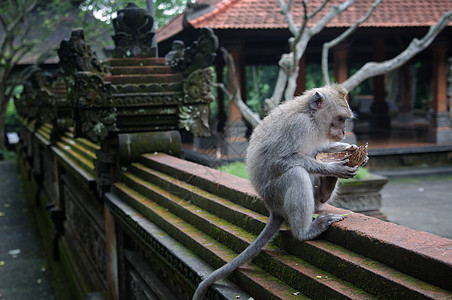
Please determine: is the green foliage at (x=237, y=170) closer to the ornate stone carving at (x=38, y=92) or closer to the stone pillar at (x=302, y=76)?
the ornate stone carving at (x=38, y=92)

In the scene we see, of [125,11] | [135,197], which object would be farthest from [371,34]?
[135,197]

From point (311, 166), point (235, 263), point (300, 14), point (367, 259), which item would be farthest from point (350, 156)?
point (300, 14)

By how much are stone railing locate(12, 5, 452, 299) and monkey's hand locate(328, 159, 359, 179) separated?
0.20 meters

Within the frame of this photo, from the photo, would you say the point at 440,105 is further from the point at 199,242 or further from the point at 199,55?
the point at 199,242

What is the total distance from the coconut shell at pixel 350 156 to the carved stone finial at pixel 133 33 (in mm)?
2660

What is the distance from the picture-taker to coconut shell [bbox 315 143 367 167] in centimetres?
244

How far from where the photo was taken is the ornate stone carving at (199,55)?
4.29 metres

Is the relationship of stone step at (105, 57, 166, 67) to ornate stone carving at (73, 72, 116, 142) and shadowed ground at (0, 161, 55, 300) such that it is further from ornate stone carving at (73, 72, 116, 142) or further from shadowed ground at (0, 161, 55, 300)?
shadowed ground at (0, 161, 55, 300)

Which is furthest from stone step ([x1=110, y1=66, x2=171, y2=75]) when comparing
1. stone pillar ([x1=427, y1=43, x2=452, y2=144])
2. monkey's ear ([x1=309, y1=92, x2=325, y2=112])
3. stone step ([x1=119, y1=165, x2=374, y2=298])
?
stone pillar ([x1=427, y1=43, x2=452, y2=144])

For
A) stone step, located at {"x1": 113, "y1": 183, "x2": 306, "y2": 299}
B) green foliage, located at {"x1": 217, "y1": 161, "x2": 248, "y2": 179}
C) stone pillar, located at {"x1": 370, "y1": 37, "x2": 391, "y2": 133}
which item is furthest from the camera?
stone pillar, located at {"x1": 370, "y1": 37, "x2": 391, "y2": 133}

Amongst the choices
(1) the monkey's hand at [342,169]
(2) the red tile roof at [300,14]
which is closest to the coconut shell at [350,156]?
(1) the monkey's hand at [342,169]

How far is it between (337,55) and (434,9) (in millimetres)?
2573

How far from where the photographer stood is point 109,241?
466 centimetres

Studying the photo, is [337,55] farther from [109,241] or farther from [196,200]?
[196,200]
